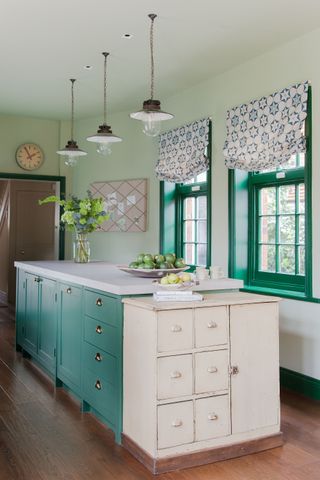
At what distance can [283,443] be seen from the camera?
9.61ft

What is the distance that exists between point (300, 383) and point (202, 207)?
2.20 meters

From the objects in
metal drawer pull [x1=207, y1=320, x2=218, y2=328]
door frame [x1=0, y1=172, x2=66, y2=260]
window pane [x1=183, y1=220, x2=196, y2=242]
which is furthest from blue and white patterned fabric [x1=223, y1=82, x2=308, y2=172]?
door frame [x1=0, y1=172, x2=66, y2=260]

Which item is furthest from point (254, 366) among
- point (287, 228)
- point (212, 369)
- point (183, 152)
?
point (183, 152)

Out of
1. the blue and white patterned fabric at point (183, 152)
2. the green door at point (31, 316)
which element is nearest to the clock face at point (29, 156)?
the blue and white patterned fabric at point (183, 152)

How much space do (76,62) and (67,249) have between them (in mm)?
3238

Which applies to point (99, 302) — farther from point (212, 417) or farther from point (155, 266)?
point (212, 417)

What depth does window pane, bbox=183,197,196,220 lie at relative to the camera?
5641 millimetres

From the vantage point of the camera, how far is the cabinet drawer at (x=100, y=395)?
9.68 ft

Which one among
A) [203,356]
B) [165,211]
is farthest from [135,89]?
[203,356]

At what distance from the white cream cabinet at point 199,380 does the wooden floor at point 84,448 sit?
10cm

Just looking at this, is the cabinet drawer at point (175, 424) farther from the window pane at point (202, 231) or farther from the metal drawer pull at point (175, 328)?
the window pane at point (202, 231)

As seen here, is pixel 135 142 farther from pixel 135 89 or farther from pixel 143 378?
pixel 143 378

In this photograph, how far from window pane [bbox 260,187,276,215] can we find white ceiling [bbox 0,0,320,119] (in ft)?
3.98

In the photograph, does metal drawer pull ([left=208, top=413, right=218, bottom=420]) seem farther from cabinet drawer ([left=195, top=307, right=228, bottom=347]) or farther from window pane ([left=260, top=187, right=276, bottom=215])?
window pane ([left=260, top=187, right=276, bottom=215])
